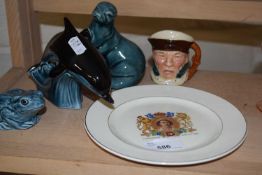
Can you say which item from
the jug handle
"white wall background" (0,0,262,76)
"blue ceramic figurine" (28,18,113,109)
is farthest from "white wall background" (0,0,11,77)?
the jug handle

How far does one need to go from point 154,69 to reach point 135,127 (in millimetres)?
148

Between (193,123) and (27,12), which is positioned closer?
(193,123)

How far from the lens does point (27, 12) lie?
68 cm

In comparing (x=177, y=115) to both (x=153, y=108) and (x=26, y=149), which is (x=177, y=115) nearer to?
(x=153, y=108)

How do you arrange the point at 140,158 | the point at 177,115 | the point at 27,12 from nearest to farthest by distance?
1. the point at 140,158
2. the point at 177,115
3. the point at 27,12

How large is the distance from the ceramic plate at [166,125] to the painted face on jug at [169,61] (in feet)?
0.09

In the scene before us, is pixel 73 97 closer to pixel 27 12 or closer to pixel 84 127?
pixel 84 127

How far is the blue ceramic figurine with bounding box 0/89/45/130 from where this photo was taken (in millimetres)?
495

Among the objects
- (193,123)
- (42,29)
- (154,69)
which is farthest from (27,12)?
(193,123)

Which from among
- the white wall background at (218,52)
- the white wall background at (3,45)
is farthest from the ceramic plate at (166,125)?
the white wall background at (3,45)

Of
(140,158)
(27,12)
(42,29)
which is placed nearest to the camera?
(140,158)

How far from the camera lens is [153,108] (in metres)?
0.57

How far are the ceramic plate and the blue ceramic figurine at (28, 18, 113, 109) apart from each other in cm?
4

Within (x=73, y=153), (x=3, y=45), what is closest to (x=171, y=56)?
(x=73, y=153)
